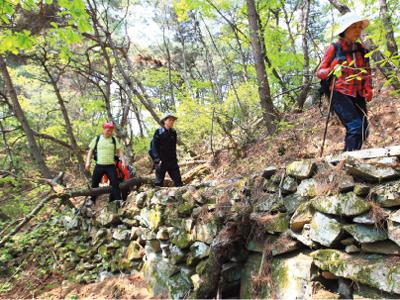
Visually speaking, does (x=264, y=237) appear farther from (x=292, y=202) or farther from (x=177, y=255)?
(x=177, y=255)

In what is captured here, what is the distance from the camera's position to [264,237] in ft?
13.3

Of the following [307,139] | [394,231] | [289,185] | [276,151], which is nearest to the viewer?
[394,231]

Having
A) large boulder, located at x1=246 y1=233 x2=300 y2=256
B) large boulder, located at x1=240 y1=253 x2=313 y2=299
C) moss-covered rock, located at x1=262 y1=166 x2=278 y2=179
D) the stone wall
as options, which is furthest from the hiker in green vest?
large boulder, located at x1=240 y1=253 x2=313 y2=299

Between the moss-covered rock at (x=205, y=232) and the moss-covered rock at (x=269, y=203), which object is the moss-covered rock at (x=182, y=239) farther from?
the moss-covered rock at (x=269, y=203)

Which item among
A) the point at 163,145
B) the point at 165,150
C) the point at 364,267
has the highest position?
the point at 163,145

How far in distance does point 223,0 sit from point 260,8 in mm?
1224

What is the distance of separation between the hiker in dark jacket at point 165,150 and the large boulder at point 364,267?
4.04 metres

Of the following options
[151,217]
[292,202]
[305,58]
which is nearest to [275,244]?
[292,202]

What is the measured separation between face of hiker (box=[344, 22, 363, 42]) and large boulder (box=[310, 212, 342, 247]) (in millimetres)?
2157

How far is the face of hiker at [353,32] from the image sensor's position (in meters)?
3.69

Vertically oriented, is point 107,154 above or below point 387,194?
above

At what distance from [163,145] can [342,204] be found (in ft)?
13.9

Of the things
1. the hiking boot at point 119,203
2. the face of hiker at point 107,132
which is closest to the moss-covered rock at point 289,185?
the hiking boot at point 119,203

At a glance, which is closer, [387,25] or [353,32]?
[353,32]
